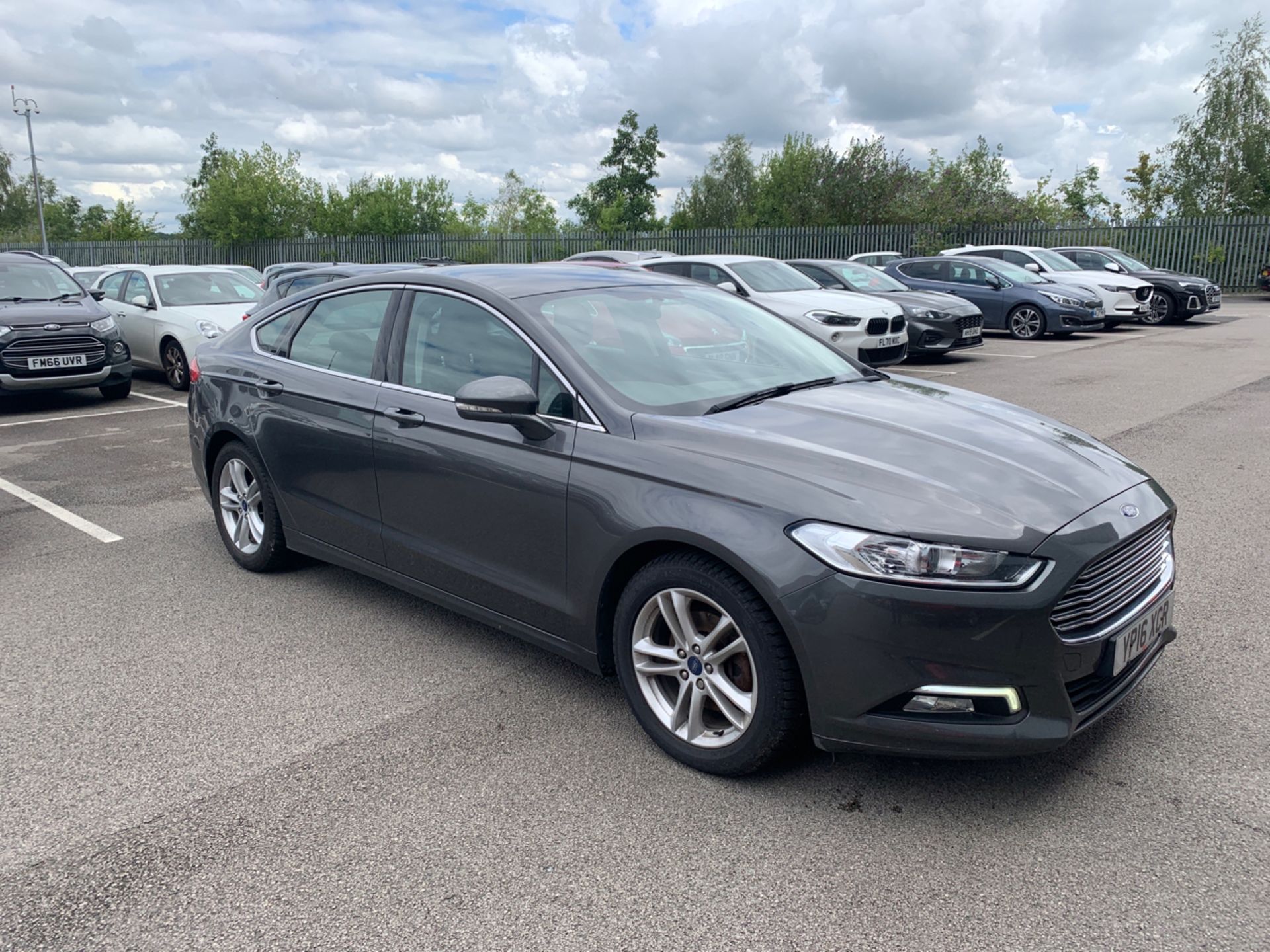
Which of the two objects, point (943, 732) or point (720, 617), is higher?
point (720, 617)

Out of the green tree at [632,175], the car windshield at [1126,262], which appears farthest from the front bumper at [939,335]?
the green tree at [632,175]

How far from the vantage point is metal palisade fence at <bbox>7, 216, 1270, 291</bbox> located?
2931 cm

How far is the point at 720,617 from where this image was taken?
3111 mm

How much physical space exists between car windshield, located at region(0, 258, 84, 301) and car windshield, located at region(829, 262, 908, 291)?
10715 millimetres

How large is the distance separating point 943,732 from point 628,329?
1971 millimetres

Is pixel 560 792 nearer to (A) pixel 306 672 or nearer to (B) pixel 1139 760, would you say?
(A) pixel 306 672

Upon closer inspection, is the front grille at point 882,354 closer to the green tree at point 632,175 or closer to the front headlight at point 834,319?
the front headlight at point 834,319

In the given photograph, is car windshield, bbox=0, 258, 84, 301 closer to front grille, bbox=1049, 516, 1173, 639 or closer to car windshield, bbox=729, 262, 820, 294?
car windshield, bbox=729, 262, 820, 294

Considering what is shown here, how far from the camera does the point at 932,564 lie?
274cm

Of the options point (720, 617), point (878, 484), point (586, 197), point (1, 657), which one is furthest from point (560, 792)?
point (586, 197)

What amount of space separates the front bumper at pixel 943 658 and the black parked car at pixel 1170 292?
810 inches

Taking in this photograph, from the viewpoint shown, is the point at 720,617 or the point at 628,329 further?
the point at 628,329

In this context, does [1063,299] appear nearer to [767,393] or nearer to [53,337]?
[53,337]

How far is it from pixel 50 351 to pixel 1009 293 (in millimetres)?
15173
